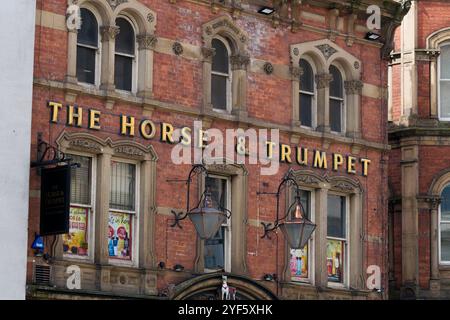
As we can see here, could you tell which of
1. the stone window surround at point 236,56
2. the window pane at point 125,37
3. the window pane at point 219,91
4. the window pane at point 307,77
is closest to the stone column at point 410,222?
the window pane at point 307,77

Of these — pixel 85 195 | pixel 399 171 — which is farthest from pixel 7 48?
pixel 399 171

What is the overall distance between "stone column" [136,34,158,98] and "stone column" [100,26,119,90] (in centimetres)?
80

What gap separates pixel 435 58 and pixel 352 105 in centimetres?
472

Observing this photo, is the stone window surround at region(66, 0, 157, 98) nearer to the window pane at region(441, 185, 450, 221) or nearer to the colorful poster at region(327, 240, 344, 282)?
the colorful poster at region(327, 240, 344, 282)

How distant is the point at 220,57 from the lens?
33.6m

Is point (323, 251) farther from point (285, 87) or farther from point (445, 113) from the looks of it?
point (445, 113)

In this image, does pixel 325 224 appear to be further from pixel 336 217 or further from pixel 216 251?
pixel 216 251

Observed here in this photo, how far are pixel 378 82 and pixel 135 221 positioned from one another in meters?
8.36

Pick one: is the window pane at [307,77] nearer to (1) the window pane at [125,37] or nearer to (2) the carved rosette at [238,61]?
(2) the carved rosette at [238,61]

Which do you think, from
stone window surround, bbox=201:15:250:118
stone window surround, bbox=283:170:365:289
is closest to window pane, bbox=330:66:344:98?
stone window surround, bbox=283:170:365:289

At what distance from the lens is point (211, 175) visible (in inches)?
1292

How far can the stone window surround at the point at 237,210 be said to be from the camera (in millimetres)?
32812

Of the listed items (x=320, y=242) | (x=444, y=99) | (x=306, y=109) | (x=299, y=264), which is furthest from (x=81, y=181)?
(x=444, y=99)
